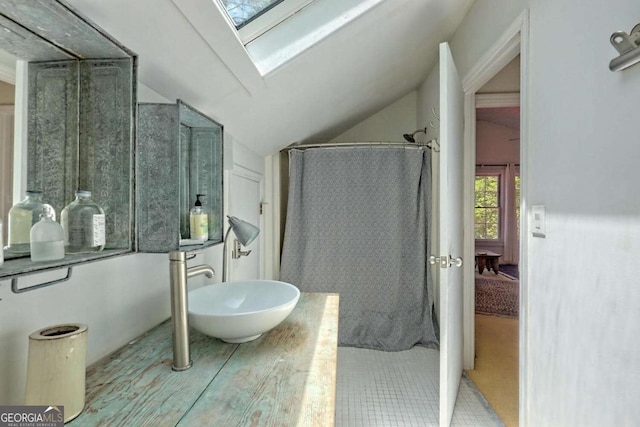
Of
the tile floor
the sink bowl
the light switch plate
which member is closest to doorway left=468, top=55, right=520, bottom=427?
the tile floor

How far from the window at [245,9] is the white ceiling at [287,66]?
0.58 feet

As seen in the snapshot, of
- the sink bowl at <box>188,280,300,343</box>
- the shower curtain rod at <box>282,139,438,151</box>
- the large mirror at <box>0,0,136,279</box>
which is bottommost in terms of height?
the sink bowl at <box>188,280,300,343</box>

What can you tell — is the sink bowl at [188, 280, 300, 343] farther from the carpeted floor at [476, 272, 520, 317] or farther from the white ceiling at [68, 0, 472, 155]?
the carpeted floor at [476, 272, 520, 317]

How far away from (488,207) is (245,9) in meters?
6.12

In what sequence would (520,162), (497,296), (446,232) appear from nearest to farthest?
(520,162) < (446,232) < (497,296)

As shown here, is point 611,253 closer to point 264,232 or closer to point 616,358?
point 616,358

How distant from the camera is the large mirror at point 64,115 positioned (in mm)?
592

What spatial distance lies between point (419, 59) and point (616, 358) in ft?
7.22

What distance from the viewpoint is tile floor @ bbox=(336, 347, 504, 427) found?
5.08 ft

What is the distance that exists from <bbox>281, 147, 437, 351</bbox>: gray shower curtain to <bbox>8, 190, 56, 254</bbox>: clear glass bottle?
1.97m

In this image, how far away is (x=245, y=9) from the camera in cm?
115

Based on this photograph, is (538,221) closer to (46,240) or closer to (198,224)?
(198,224)

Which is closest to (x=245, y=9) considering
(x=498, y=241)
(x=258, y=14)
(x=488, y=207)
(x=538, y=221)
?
(x=258, y=14)

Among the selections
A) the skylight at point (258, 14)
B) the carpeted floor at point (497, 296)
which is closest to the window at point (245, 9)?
the skylight at point (258, 14)
